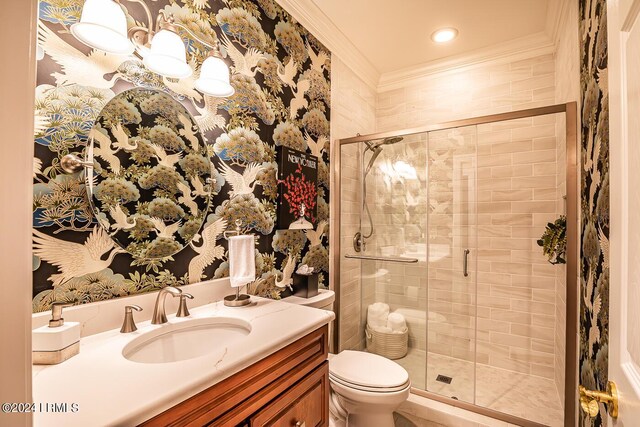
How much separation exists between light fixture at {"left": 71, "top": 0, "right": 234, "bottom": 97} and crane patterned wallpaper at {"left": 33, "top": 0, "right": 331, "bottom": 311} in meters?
0.04

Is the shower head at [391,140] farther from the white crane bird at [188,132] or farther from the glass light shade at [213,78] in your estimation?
the white crane bird at [188,132]

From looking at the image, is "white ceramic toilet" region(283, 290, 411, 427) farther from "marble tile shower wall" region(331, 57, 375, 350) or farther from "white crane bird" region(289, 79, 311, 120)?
"white crane bird" region(289, 79, 311, 120)

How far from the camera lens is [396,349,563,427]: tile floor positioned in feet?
6.37

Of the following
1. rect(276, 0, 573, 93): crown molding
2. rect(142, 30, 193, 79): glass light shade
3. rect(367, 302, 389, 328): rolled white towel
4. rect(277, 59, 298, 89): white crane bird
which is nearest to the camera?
rect(142, 30, 193, 79): glass light shade

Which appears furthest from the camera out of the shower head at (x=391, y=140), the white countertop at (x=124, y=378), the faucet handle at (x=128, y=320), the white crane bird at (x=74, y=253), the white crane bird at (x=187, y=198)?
the shower head at (x=391, y=140)

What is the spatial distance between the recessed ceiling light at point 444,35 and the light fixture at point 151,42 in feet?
5.63

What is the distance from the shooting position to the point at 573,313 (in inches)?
60.7

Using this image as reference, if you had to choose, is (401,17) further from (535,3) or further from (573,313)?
(573,313)

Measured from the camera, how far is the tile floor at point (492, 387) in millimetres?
1941

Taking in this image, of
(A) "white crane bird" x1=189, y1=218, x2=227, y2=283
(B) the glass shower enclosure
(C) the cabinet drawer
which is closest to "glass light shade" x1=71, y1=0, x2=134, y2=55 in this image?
(A) "white crane bird" x1=189, y1=218, x2=227, y2=283

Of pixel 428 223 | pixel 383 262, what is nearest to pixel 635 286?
pixel 428 223

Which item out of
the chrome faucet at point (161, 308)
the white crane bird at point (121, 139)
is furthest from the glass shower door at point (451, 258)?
the white crane bird at point (121, 139)

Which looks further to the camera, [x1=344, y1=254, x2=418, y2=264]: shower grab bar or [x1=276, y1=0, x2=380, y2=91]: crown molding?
[x1=344, y1=254, x2=418, y2=264]: shower grab bar

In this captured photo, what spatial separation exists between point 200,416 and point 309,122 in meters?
1.77
